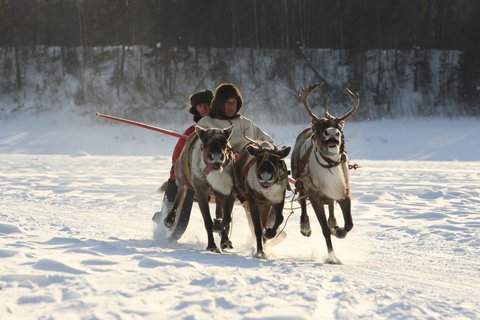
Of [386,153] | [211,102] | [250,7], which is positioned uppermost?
[250,7]

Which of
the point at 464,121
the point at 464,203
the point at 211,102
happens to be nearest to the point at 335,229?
the point at 211,102

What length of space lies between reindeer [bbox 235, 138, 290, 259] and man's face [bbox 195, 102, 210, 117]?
1.61 metres

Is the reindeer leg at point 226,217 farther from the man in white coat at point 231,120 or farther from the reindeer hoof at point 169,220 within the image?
the reindeer hoof at point 169,220

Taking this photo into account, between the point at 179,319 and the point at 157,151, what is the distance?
788 inches

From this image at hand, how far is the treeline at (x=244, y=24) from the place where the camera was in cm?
3372

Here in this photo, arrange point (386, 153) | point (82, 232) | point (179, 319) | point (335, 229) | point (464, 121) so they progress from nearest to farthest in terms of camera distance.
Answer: point (179, 319)
point (335, 229)
point (82, 232)
point (386, 153)
point (464, 121)

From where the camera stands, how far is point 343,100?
104 feet

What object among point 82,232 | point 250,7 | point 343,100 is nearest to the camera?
point 82,232

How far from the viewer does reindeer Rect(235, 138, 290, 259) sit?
629 centimetres

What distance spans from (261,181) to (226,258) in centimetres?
76

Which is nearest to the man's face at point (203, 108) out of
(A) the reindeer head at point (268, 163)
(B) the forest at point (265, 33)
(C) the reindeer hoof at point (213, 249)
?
(A) the reindeer head at point (268, 163)

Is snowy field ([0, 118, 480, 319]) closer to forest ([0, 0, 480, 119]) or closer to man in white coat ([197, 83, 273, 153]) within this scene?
man in white coat ([197, 83, 273, 153])

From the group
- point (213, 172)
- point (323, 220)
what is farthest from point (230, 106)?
point (323, 220)

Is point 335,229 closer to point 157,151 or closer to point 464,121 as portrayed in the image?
point 157,151
